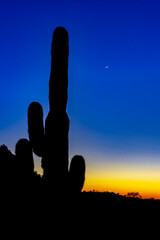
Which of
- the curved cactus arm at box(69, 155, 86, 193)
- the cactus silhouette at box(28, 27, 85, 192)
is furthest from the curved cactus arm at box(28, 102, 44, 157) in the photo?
the curved cactus arm at box(69, 155, 86, 193)

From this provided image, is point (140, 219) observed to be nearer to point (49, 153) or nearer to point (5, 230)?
point (49, 153)

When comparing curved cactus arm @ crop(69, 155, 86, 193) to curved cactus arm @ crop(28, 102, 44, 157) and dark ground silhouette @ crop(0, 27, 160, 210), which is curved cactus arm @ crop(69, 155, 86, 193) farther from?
curved cactus arm @ crop(28, 102, 44, 157)

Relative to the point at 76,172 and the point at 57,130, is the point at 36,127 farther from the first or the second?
the point at 76,172

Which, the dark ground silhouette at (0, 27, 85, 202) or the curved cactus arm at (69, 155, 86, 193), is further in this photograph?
the curved cactus arm at (69, 155, 86, 193)

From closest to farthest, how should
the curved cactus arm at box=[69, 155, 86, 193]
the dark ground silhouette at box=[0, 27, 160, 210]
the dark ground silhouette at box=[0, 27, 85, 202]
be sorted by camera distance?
the dark ground silhouette at box=[0, 27, 160, 210] → the dark ground silhouette at box=[0, 27, 85, 202] → the curved cactus arm at box=[69, 155, 86, 193]

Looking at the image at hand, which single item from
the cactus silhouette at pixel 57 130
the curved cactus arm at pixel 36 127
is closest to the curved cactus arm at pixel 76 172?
the cactus silhouette at pixel 57 130

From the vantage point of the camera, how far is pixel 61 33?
565 inches

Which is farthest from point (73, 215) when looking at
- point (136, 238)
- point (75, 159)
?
point (75, 159)

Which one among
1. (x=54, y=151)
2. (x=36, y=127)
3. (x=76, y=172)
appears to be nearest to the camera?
(x=54, y=151)

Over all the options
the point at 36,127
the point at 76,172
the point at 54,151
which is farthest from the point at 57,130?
the point at 76,172

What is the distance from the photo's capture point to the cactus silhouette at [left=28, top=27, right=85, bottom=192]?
13766 millimetres

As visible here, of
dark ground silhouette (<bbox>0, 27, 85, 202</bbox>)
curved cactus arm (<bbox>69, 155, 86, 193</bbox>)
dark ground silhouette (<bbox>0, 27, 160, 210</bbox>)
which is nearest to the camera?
dark ground silhouette (<bbox>0, 27, 160, 210</bbox>)

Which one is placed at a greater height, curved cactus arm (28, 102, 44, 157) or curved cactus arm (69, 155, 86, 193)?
curved cactus arm (28, 102, 44, 157)

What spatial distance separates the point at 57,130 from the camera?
45.8 feet
